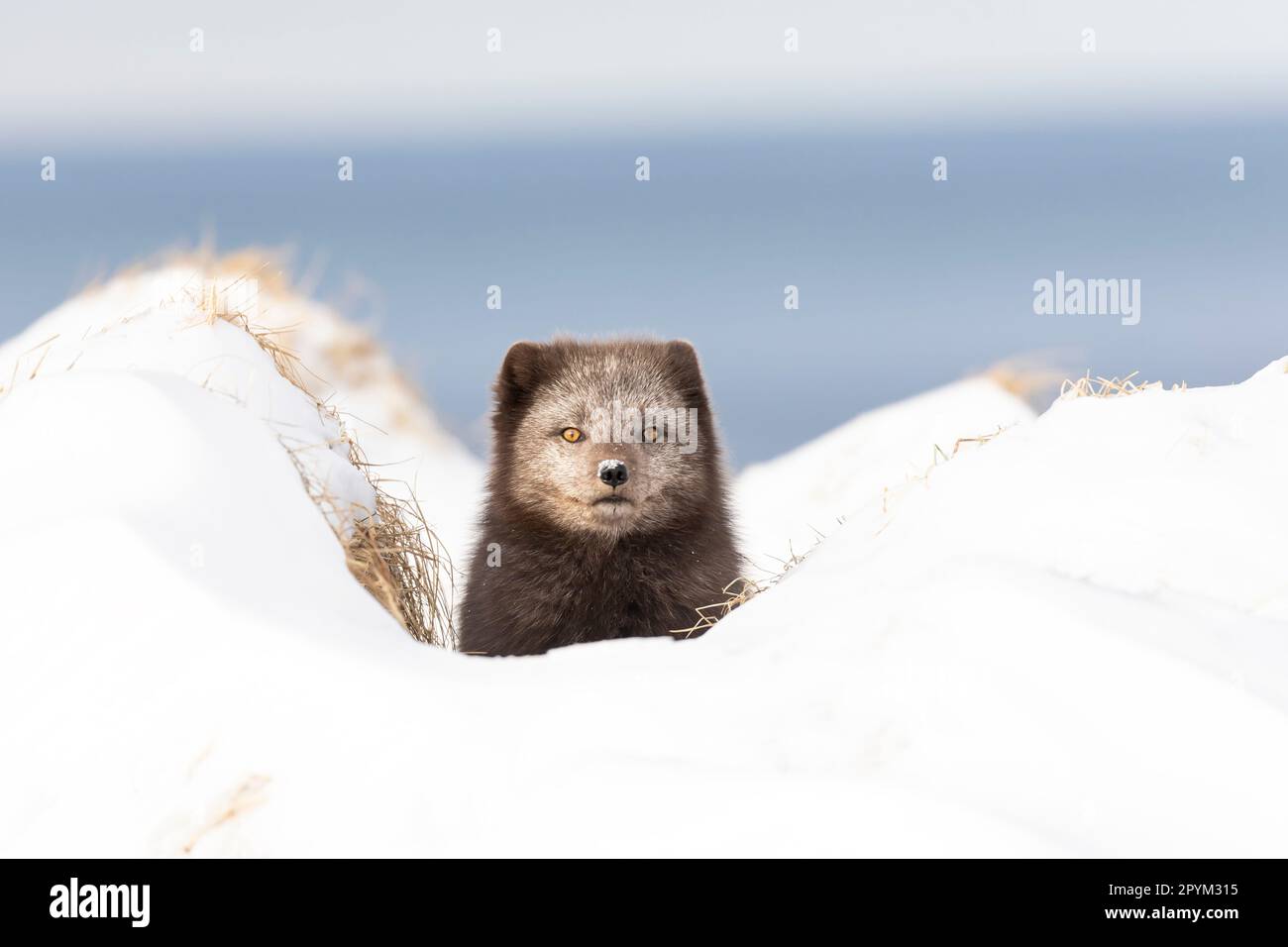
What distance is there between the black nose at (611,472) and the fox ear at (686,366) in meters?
1.13

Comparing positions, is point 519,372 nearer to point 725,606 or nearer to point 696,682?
point 725,606

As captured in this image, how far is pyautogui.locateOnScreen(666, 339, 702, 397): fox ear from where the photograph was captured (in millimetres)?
8258

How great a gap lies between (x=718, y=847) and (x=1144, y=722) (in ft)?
4.47

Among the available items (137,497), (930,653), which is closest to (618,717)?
(930,653)

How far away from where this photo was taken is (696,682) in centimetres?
419

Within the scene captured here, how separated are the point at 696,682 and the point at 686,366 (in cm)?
432

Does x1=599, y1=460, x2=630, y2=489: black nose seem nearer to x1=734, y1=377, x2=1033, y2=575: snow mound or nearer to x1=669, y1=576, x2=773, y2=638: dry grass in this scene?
x1=669, y1=576, x2=773, y2=638: dry grass

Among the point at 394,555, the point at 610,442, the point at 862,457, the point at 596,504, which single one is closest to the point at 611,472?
the point at 596,504

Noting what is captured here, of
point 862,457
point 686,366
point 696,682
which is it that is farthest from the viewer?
point 862,457

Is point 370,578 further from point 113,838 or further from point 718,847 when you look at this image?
point 718,847

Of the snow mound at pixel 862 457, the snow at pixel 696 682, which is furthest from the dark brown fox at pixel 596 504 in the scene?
the snow mound at pixel 862 457

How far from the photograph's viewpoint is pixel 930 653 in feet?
13.1

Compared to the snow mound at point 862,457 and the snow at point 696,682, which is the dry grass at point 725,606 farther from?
the snow mound at point 862,457
